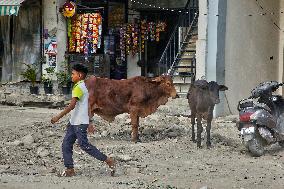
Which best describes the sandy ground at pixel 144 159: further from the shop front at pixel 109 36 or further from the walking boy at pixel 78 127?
the shop front at pixel 109 36

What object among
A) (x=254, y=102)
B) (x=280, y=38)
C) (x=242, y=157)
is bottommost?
(x=242, y=157)

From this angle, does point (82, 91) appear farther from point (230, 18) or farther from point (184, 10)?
point (184, 10)

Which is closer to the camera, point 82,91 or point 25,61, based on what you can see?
point 82,91

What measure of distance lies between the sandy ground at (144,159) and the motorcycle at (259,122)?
0.24 metres

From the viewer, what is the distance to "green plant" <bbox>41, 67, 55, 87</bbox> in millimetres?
17766

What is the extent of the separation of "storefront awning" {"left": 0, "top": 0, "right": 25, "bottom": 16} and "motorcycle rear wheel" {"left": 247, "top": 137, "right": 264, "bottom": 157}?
10.1m

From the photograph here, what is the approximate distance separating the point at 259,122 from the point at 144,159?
1902 millimetres

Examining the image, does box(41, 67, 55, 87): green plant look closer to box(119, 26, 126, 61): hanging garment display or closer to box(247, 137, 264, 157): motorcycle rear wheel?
box(119, 26, 126, 61): hanging garment display

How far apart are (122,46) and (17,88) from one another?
3631mm

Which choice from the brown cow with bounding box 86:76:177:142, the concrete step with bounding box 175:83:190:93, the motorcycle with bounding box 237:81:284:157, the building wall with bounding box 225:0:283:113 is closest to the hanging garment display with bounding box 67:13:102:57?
the concrete step with bounding box 175:83:190:93

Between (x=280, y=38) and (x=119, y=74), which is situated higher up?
(x=280, y=38)

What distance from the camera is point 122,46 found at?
17.7m

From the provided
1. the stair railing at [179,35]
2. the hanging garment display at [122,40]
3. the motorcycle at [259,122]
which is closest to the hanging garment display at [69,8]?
the hanging garment display at [122,40]

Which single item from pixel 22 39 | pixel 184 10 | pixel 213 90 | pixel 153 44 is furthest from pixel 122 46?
pixel 213 90
